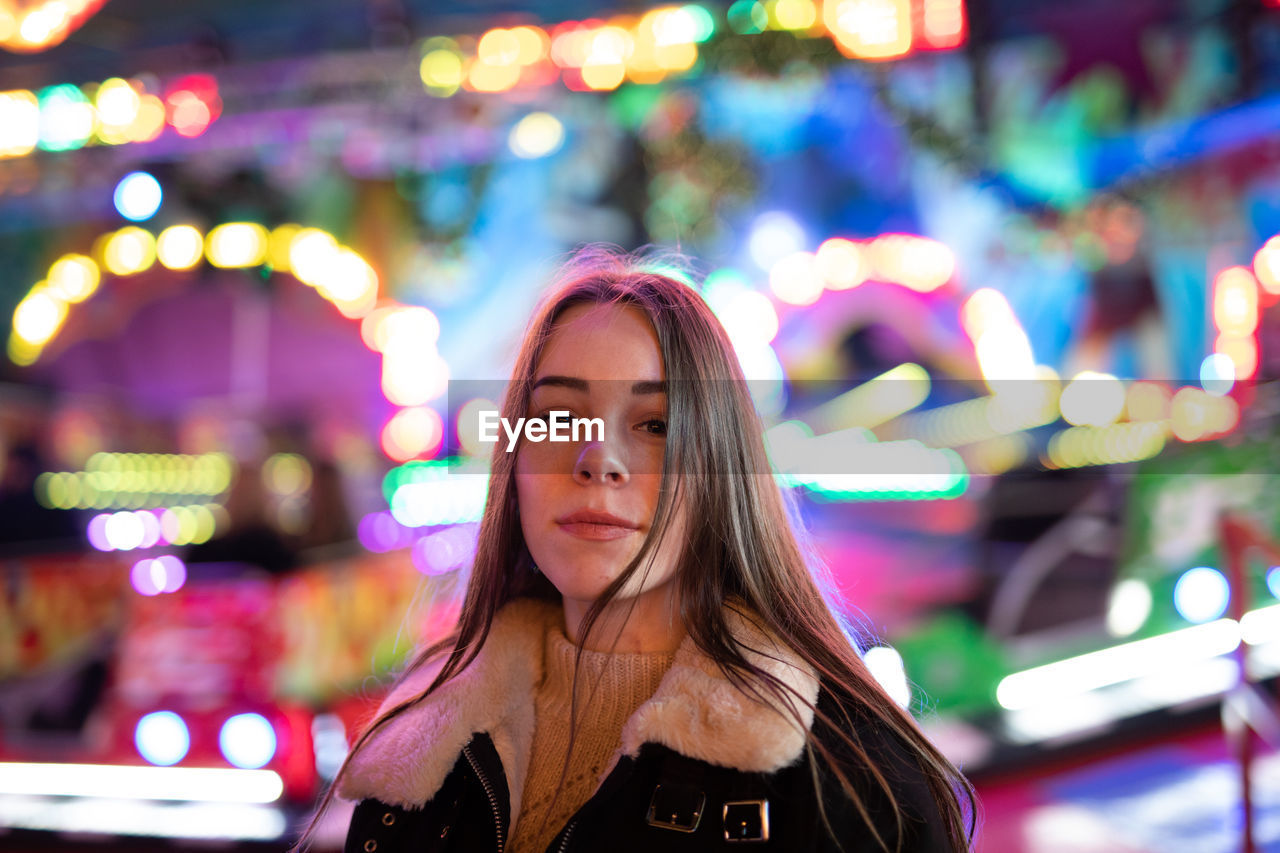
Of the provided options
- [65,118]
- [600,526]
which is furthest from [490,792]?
[65,118]

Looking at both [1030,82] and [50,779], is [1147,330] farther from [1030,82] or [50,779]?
[50,779]

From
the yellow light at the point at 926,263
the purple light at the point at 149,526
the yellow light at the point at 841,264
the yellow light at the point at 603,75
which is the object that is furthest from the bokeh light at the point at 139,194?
the yellow light at the point at 926,263

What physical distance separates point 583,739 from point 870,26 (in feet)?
11.0

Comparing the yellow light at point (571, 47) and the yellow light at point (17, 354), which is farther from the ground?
the yellow light at point (571, 47)

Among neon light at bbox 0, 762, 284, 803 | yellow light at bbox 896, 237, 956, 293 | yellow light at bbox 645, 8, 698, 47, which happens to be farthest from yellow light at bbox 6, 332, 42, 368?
yellow light at bbox 896, 237, 956, 293

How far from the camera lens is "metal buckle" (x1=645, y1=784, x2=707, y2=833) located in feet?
2.76

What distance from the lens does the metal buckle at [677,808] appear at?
2.76 feet

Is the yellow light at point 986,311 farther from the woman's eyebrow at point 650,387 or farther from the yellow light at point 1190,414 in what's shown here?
the woman's eyebrow at point 650,387

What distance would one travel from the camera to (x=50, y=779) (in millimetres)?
3170

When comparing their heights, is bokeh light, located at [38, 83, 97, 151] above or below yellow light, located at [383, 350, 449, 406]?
above

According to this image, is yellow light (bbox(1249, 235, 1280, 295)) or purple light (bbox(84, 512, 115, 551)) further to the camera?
purple light (bbox(84, 512, 115, 551))

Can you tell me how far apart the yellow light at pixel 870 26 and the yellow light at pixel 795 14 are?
0.17 feet

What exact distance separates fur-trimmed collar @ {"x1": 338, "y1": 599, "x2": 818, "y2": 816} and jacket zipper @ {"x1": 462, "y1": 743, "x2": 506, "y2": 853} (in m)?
0.02

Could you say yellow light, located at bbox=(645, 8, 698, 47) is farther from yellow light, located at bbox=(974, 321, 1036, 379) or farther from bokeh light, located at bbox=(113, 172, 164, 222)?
bokeh light, located at bbox=(113, 172, 164, 222)
